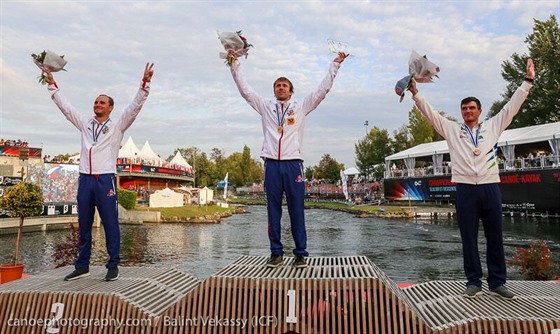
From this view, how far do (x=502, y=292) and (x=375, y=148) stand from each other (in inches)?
2780

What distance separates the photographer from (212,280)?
4.05m

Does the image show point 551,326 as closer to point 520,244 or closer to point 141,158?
point 520,244

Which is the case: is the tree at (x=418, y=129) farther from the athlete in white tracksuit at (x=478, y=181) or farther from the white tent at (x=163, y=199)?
the athlete in white tracksuit at (x=478, y=181)

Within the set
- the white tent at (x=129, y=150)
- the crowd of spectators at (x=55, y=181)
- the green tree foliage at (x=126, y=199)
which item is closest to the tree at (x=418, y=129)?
the white tent at (x=129, y=150)

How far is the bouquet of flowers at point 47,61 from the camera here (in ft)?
18.5

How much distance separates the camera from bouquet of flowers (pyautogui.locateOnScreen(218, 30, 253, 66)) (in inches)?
204

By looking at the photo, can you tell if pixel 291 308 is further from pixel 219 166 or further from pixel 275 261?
pixel 219 166

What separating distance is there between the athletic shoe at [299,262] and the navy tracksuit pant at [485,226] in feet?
6.33

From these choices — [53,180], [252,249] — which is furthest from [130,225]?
[252,249]

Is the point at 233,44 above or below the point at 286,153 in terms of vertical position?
above

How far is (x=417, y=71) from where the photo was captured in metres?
4.86

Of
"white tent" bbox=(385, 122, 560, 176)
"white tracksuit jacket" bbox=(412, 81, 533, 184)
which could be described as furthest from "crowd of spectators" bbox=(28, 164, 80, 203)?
"white tent" bbox=(385, 122, 560, 176)

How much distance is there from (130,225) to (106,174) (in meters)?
31.3

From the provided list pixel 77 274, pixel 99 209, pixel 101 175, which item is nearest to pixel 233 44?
pixel 101 175
